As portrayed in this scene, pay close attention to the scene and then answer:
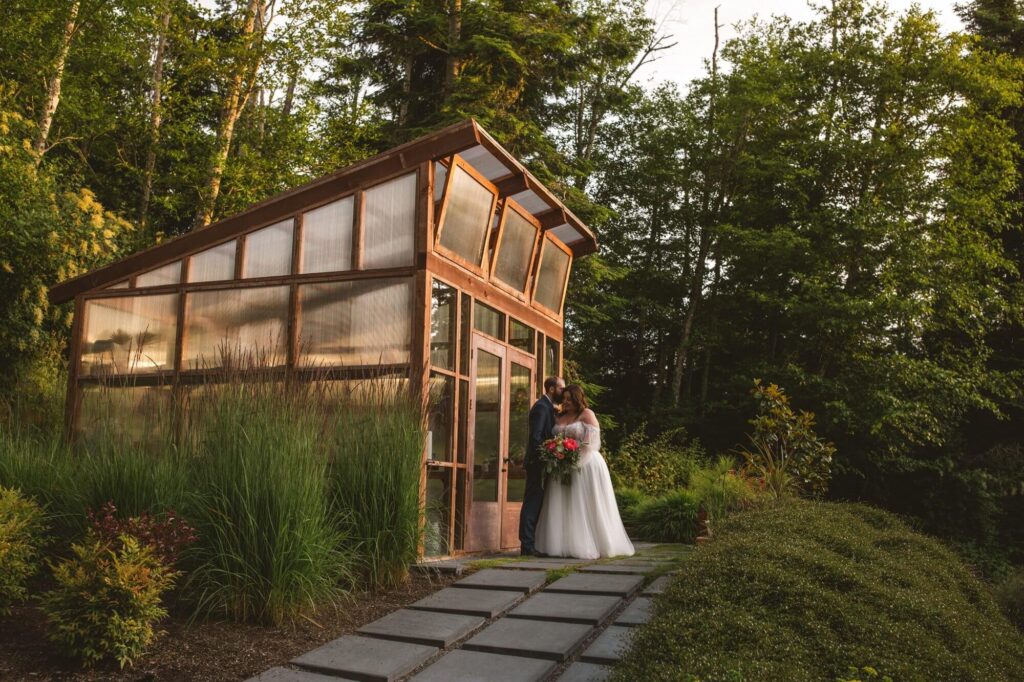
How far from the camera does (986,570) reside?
15773 mm

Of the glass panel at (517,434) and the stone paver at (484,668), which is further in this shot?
the glass panel at (517,434)

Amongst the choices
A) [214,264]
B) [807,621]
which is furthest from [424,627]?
[214,264]

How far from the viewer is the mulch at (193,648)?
4258mm

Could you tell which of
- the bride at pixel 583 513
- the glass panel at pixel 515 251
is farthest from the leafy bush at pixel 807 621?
the glass panel at pixel 515 251

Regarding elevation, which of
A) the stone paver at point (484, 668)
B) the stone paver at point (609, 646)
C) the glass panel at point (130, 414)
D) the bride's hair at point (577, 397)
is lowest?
the stone paver at point (484, 668)

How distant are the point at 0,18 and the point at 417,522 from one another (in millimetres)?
11329

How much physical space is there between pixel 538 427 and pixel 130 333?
4263 millimetres

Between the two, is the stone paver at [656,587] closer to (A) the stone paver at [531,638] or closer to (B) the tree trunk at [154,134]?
(A) the stone paver at [531,638]

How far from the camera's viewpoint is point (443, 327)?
789 centimetres

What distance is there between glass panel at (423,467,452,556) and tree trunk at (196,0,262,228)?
31.2 feet

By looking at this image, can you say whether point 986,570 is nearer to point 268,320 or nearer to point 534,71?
Result: point 534,71

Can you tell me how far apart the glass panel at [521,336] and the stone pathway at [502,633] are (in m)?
3.38

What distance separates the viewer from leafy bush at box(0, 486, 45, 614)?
5098mm

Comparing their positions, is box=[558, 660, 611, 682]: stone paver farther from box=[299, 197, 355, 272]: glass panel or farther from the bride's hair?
box=[299, 197, 355, 272]: glass panel
